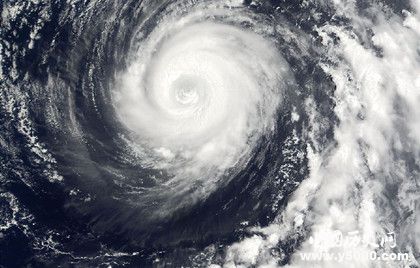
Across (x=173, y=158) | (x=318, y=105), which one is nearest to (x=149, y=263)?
(x=173, y=158)

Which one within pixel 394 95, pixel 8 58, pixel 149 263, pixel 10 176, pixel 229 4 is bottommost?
pixel 149 263

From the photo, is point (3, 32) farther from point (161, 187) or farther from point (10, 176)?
point (161, 187)

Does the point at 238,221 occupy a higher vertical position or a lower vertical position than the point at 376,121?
lower

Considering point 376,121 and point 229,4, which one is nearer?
point 376,121

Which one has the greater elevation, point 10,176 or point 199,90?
point 199,90

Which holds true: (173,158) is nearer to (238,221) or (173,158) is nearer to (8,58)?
(238,221)

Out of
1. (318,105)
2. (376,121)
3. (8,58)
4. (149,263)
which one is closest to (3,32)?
(8,58)
